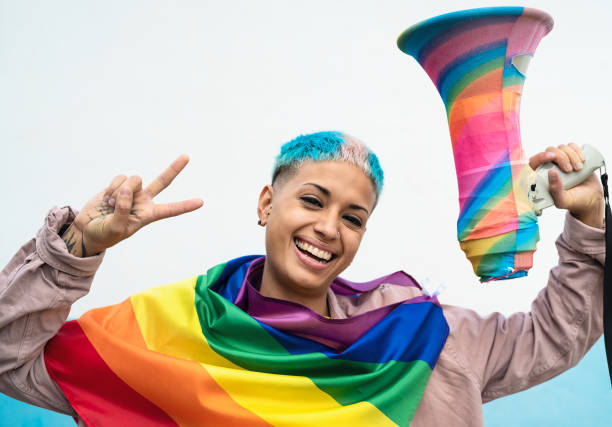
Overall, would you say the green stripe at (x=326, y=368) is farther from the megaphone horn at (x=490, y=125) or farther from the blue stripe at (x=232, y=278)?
the megaphone horn at (x=490, y=125)

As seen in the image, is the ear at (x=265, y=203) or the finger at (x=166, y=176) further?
the ear at (x=265, y=203)

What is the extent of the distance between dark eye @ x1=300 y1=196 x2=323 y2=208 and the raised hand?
563mm

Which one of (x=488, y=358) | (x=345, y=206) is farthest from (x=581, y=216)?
(x=345, y=206)

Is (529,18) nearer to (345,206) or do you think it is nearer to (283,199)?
(345,206)

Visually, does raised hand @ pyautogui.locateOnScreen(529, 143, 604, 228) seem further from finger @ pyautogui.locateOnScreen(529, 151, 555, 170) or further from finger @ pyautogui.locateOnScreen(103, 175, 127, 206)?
finger @ pyautogui.locateOnScreen(103, 175, 127, 206)

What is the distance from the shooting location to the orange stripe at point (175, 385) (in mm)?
1554

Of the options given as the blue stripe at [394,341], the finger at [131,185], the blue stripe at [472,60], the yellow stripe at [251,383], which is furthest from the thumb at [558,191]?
the finger at [131,185]

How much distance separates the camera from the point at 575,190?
1532mm

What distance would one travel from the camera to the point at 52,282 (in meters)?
1.45

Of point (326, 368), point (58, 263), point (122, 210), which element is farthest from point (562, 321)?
point (58, 263)

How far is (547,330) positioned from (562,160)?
0.44 m

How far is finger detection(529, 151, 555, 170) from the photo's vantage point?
1.54 metres

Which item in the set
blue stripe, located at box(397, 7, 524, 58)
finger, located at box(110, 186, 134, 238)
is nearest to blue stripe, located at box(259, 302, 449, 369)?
finger, located at box(110, 186, 134, 238)

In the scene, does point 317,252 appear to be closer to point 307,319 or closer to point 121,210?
point 307,319
